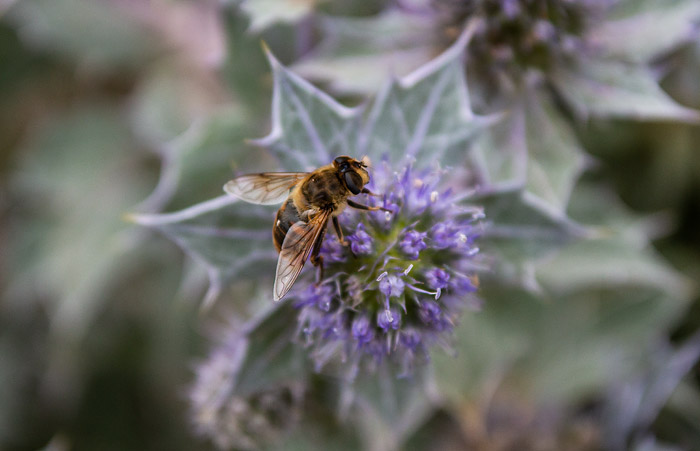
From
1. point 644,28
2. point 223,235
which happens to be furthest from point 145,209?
point 644,28

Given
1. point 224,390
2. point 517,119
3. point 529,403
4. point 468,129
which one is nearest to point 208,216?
point 224,390

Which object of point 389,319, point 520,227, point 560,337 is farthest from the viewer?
point 560,337

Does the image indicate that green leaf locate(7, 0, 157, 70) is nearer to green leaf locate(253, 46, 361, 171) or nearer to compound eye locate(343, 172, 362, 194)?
green leaf locate(253, 46, 361, 171)

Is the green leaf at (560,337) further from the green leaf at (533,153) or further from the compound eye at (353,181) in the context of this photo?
the compound eye at (353,181)

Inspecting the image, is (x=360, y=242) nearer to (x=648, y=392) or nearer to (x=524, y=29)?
(x=524, y=29)

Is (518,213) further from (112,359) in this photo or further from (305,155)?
(112,359)

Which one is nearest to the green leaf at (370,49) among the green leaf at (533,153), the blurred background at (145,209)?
the blurred background at (145,209)
